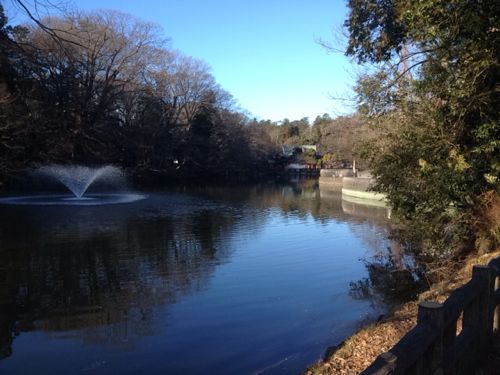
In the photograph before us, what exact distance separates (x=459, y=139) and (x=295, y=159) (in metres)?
89.2

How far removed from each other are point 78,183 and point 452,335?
36.9 m

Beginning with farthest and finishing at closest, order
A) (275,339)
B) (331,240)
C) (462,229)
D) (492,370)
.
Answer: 1. (331,240)
2. (462,229)
3. (275,339)
4. (492,370)

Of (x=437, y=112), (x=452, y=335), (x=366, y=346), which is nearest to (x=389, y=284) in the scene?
(x=437, y=112)

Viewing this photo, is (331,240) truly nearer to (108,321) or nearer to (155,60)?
(108,321)

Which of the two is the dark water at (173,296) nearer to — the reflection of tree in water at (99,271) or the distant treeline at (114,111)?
the reflection of tree in water at (99,271)

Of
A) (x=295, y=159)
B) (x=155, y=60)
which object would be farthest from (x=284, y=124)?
(x=155, y=60)

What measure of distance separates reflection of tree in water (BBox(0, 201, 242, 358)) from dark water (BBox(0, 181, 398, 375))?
0.11 ft

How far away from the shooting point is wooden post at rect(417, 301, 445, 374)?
121 inches

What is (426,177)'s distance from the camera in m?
9.62

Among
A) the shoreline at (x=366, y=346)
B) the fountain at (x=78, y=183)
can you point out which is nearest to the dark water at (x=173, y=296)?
the shoreline at (x=366, y=346)

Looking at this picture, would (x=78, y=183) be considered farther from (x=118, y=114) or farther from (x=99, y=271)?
(x=99, y=271)

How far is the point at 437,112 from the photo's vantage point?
29.2 feet

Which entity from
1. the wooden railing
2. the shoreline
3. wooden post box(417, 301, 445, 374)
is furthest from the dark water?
wooden post box(417, 301, 445, 374)

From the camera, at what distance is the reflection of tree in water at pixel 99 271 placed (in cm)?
888
